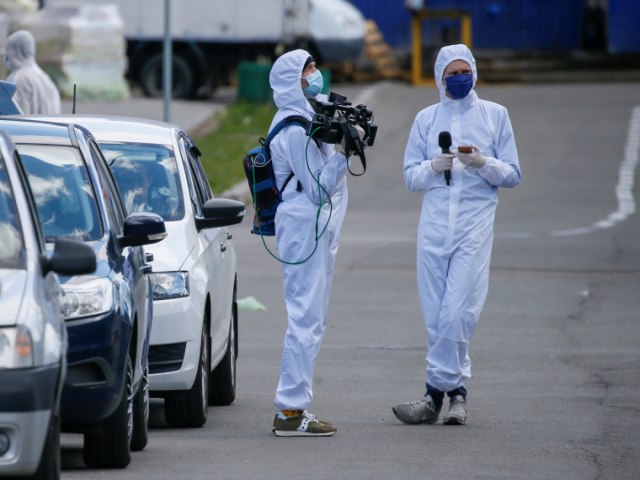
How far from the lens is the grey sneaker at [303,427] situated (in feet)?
29.1

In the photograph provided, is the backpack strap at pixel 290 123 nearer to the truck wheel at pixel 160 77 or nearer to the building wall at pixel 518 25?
the truck wheel at pixel 160 77

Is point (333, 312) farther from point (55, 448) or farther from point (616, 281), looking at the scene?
point (55, 448)

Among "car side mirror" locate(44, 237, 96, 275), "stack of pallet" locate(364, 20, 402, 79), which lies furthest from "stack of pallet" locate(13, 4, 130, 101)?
"car side mirror" locate(44, 237, 96, 275)

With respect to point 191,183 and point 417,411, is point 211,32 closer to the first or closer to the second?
point 191,183

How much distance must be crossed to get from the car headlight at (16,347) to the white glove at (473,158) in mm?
3620

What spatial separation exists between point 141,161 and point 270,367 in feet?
7.92

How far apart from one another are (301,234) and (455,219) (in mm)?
961

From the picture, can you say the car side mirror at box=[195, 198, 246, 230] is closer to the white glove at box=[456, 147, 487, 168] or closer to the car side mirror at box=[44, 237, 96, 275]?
the white glove at box=[456, 147, 487, 168]

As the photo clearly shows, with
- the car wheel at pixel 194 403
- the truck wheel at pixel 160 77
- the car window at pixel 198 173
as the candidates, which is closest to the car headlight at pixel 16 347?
the car wheel at pixel 194 403

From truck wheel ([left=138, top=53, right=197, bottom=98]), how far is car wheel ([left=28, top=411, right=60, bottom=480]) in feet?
95.8

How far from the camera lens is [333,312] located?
1508 cm

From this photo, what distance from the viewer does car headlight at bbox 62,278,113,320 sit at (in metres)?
7.14

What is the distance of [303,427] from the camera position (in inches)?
349

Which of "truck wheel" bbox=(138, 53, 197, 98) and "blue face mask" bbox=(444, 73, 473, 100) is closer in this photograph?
"blue face mask" bbox=(444, 73, 473, 100)
